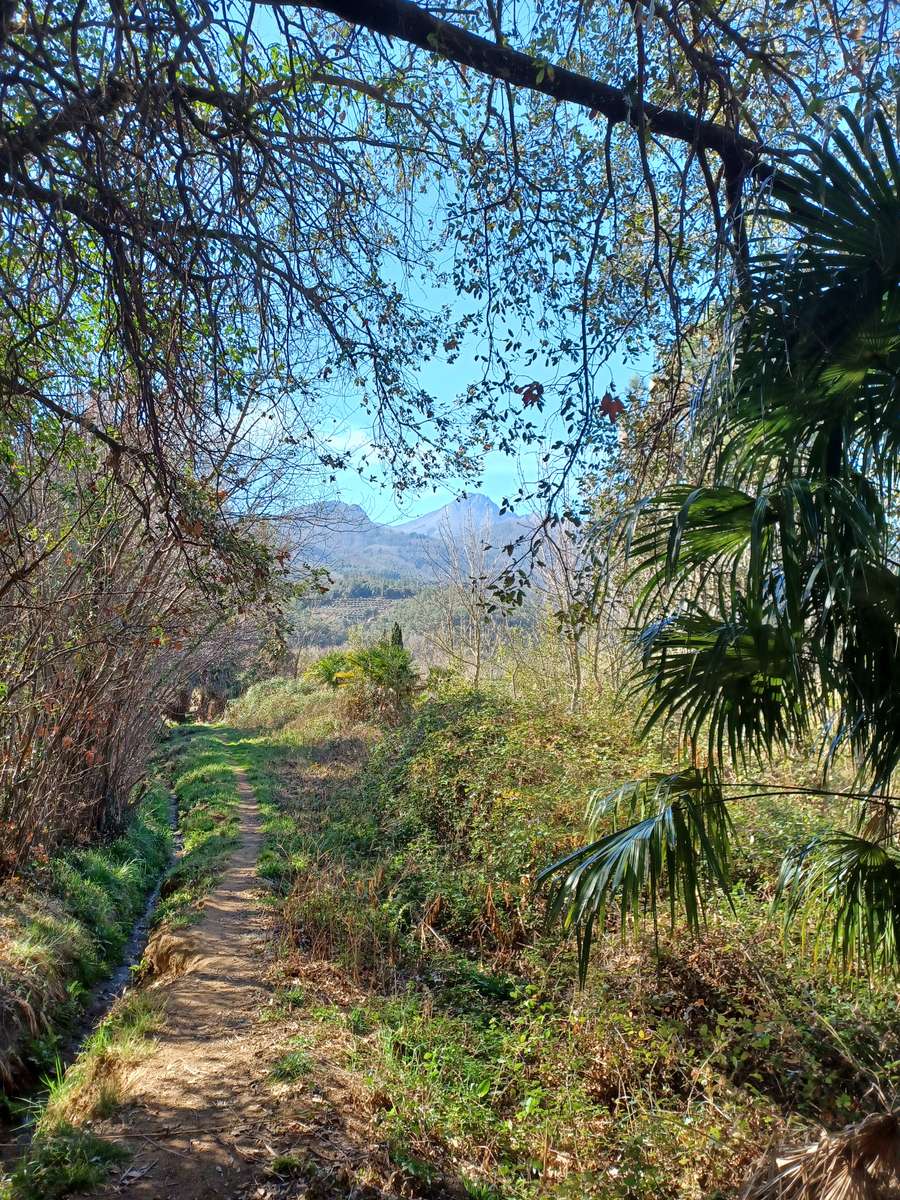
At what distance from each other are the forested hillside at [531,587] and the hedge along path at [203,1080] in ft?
0.11

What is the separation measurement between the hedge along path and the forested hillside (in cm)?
3

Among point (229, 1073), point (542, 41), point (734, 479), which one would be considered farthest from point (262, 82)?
point (229, 1073)

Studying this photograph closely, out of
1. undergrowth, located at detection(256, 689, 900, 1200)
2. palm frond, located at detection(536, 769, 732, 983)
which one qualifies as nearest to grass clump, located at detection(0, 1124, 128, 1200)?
undergrowth, located at detection(256, 689, 900, 1200)

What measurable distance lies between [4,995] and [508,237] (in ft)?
21.5

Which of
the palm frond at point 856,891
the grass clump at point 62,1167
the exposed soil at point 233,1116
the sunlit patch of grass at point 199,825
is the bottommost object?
the sunlit patch of grass at point 199,825

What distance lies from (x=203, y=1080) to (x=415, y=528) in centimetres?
1324

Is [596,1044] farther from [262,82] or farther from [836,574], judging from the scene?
[262,82]

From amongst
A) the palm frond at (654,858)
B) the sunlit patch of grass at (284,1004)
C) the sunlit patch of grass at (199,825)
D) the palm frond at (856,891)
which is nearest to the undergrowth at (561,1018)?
the sunlit patch of grass at (284,1004)

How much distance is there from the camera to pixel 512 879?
23.6ft

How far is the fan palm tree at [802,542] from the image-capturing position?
2709mm

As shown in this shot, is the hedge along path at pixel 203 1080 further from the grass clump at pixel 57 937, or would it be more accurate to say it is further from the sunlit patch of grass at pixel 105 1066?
the grass clump at pixel 57 937

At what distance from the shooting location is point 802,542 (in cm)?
279

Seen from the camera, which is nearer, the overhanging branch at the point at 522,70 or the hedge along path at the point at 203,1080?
the overhanging branch at the point at 522,70

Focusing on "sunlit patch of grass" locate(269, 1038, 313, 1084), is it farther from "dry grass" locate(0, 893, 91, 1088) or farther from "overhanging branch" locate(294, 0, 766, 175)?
"overhanging branch" locate(294, 0, 766, 175)
